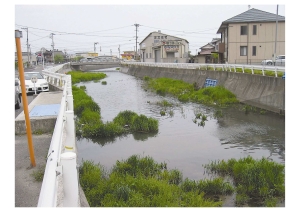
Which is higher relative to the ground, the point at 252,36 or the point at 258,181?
the point at 252,36

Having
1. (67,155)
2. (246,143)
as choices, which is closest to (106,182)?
(67,155)

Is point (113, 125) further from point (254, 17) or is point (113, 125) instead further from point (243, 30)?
point (254, 17)

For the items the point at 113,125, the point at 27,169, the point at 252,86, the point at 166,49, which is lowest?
the point at 113,125

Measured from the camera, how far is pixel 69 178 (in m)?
3.47

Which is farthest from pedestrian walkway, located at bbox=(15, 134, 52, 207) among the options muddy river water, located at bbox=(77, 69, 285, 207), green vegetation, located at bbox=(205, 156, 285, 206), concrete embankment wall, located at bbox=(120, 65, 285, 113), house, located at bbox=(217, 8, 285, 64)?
house, located at bbox=(217, 8, 285, 64)

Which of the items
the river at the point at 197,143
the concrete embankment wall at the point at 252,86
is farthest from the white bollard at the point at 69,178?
the concrete embankment wall at the point at 252,86

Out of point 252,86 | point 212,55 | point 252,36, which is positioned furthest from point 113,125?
point 212,55

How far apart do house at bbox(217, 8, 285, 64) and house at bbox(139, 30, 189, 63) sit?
2009 centimetres

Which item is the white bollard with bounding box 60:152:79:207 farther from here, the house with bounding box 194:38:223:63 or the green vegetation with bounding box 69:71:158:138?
the house with bounding box 194:38:223:63

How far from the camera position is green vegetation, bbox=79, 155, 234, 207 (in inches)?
232

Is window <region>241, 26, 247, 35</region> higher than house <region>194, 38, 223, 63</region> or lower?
higher

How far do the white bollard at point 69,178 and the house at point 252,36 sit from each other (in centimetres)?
3118

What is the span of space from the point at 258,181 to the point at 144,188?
8.99 ft

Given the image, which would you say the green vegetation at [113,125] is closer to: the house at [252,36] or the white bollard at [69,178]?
the white bollard at [69,178]
